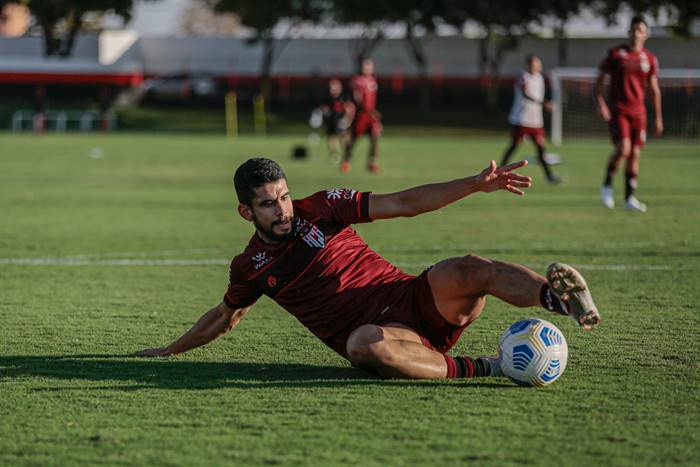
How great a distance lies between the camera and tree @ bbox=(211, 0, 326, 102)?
59.8 m

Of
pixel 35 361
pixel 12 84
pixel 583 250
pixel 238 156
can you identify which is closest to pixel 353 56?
pixel 12 84

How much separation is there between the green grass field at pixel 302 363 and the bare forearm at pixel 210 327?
134mm

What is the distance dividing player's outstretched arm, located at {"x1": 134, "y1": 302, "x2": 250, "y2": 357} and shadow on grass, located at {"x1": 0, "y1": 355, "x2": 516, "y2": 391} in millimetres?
93

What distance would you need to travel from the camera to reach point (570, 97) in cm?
3825

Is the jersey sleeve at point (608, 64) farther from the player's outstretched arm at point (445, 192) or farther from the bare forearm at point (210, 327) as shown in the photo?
the bare forearm at point (210, 327)

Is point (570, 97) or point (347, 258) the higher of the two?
point (347, 258)

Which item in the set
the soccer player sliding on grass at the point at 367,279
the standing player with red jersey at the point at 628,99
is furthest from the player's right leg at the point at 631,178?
the soccer player sliding on grass at the point at 367,279

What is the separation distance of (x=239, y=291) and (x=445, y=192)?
1.27 m

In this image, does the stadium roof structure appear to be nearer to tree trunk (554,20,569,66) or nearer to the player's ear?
tree trunk (554,20,569,66)

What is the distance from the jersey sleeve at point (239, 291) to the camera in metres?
6.11

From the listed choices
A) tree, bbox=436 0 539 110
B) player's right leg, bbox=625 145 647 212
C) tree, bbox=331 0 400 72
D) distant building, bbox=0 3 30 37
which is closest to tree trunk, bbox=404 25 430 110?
tree, bbox=331 0 400 72

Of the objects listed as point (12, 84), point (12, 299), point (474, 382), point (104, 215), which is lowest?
point (12, 84)

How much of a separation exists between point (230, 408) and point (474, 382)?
130cm

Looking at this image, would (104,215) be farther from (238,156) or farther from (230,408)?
(238,156)
